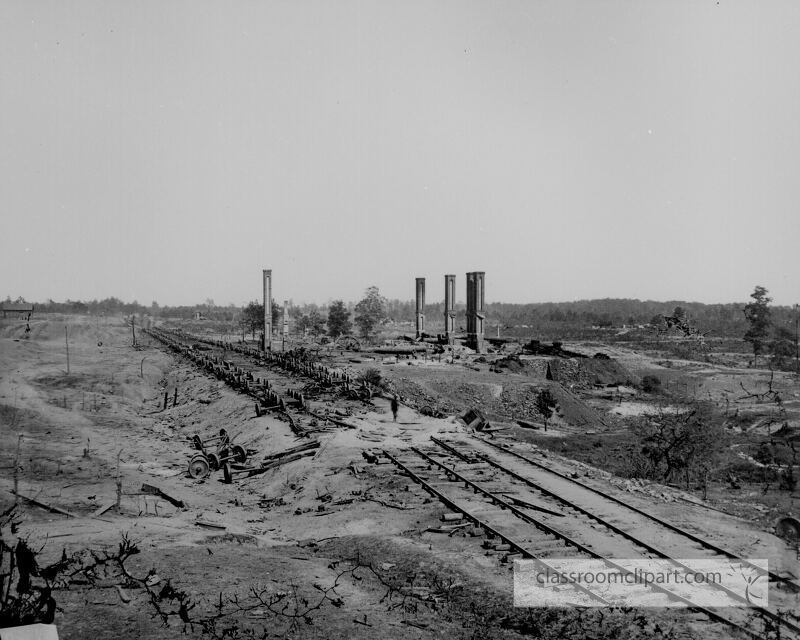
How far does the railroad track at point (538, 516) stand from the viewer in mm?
7059

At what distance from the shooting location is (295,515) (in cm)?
1116

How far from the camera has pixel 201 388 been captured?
2702 centimetres

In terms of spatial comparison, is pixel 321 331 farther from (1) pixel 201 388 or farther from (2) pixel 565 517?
(2) pixel 565 517

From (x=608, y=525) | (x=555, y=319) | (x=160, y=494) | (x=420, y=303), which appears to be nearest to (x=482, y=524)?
(x=608, y=525)

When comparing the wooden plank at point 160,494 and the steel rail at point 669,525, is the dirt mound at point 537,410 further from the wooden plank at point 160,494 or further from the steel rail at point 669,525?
the wooden plank at point 160,494

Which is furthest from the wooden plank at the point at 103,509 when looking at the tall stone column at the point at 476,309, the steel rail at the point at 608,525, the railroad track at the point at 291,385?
the tall stone column at the point at 476,309

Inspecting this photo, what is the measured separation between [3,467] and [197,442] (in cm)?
494

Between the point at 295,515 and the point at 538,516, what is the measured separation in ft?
15.7

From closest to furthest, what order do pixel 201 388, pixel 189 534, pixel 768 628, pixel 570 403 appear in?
pixel 768 628 → pixel 189 534 → pixel 570 403 → pixel 201 388

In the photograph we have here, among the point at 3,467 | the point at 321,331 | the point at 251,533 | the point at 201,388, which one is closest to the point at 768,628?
the point at 251,533

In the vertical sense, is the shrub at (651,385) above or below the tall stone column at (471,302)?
below

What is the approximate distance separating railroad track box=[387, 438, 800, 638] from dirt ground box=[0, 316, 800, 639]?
0.47 meters

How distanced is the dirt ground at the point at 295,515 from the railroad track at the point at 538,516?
47cm

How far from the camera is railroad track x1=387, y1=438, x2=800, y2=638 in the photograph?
23.2ft
